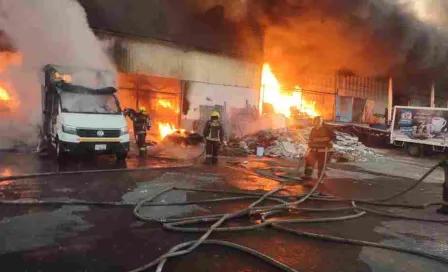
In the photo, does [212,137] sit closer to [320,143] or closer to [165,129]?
[320,143]

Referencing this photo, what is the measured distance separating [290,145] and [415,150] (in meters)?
5.88

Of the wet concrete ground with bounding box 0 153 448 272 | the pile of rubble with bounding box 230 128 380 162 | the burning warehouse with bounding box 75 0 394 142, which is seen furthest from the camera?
the burning warehouse with bounding box 75 0 394 142

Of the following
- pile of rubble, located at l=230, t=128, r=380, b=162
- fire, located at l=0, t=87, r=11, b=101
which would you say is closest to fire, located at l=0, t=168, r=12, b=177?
fire, located at l=0, t=87, r=11, b=101

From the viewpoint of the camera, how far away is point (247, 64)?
19141 millimetres

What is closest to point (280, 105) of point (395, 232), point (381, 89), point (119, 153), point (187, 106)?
point (187, 106)

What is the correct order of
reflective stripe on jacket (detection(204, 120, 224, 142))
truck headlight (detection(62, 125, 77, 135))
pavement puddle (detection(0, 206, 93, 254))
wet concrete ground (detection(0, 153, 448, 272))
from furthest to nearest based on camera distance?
reflective stripe on jacket (detection(204, 120, 224, 142)) < truck headlight (detection(62, 125, 77, 135)) < pavement puddle (detection(0, 206, 93, 254)) < wet concrete ground (detection(0, 153, 448, 272))

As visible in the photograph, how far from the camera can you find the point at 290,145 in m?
14.3

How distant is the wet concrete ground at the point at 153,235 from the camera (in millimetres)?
3621

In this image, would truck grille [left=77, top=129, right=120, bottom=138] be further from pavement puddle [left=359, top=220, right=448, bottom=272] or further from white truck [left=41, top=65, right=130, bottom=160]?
pavement puddle [left=359, top=220, right=448, bottom=272]

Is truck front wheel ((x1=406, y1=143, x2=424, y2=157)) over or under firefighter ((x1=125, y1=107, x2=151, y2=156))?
under

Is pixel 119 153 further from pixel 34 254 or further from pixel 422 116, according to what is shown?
pixel 422 116

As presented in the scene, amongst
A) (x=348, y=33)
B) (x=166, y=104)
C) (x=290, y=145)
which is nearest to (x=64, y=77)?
(x=166, y=104)

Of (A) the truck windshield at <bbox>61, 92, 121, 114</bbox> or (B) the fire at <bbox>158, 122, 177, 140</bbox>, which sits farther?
→ (B) the fire at <bbox>158, 122, 177, 140</bbox>

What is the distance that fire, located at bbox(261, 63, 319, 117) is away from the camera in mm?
19975
